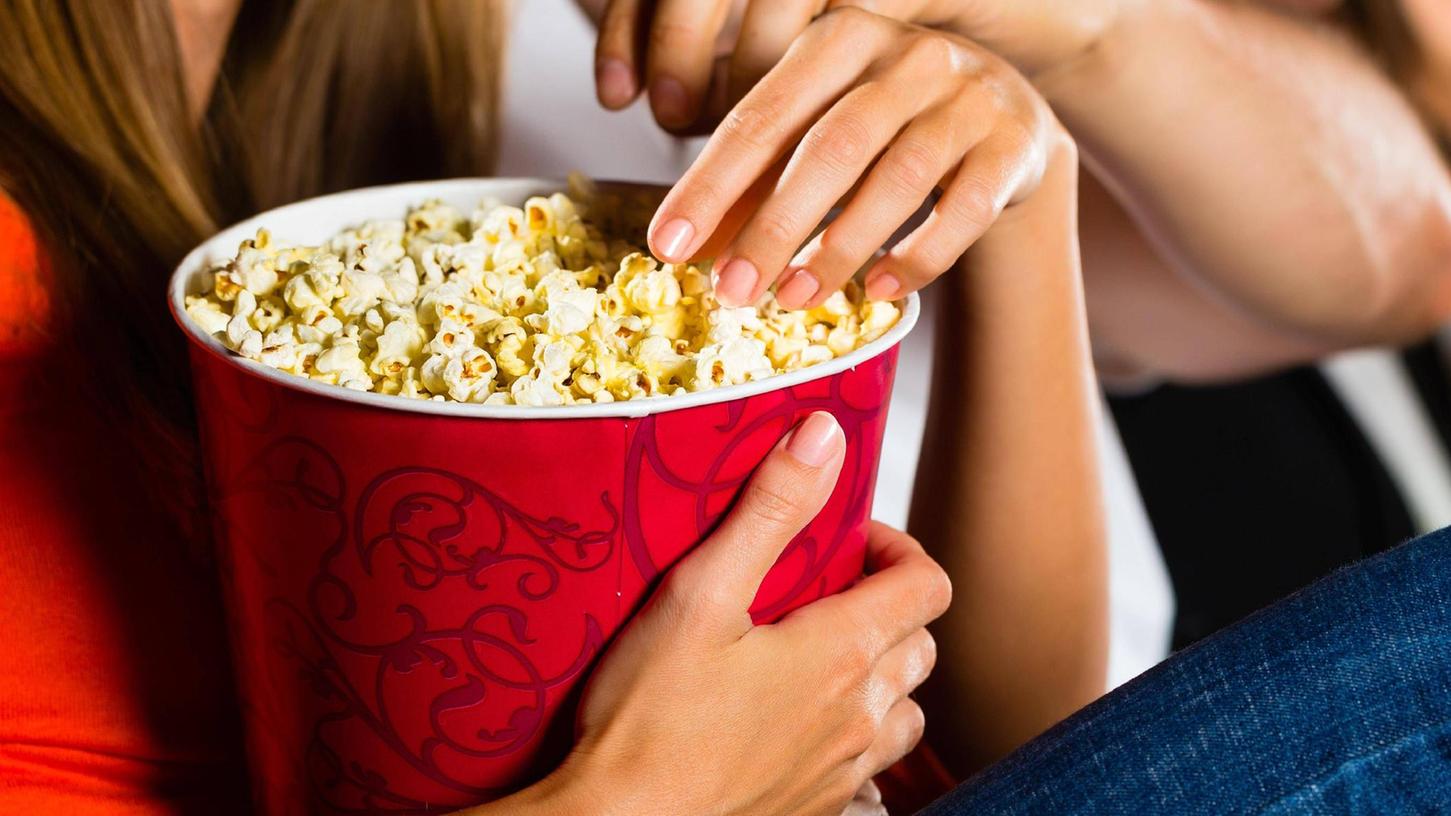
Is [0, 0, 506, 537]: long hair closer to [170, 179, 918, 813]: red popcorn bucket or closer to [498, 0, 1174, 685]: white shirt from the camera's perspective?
[170, 179, 918, 813]: red popcorn bucket

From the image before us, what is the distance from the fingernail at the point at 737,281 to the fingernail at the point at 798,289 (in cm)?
2

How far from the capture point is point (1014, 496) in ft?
2.88

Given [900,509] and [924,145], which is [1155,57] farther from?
[924,145]

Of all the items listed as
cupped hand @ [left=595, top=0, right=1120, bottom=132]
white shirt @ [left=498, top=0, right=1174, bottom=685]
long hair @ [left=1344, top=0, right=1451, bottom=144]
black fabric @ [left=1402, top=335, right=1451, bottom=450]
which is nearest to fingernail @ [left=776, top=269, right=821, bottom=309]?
cupped hand @ [left=595, top=0, right=1120, bottom=132]

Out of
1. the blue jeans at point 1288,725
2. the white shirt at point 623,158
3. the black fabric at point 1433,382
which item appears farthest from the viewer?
the black fabric at point 1433,382

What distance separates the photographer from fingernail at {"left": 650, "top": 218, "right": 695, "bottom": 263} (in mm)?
551

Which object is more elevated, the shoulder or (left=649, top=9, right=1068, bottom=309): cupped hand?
(left=649, top=9, right=1068, bottom=309): cupped hand

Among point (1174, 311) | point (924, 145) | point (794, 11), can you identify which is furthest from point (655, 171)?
point (924, 145)

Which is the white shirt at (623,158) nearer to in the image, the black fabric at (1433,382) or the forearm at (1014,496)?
the forearm at (1014,496)

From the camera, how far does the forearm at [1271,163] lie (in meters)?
1.18

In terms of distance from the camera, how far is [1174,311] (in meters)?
1.61

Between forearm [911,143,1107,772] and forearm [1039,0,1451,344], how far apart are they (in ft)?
1.07

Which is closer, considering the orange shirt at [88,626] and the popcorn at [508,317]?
the popcorn at [508,317]

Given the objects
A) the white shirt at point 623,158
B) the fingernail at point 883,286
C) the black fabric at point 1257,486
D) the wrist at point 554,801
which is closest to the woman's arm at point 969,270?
the fingernail at point 883,286
